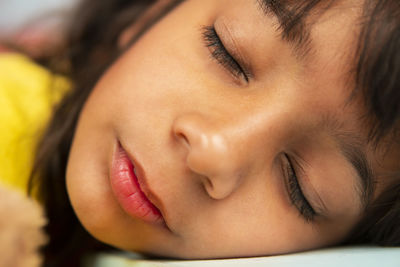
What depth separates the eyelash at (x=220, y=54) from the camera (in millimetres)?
705

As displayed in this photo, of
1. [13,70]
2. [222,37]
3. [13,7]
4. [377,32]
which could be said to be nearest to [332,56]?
[377,32]

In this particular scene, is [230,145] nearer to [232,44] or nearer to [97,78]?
[232,44]

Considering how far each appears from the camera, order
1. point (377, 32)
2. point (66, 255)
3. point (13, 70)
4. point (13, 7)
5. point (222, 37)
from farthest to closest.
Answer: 1. point (13, 7)
2. point (13, 70)
3. point (66, 255)
4. point (222, 37)
5. point (377, 32)

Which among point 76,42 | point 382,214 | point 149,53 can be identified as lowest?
point 382,214

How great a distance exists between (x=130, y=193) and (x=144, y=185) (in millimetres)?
35

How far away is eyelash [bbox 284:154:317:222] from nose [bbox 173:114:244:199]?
0.27 feet

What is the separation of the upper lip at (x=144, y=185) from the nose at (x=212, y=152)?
7 cm

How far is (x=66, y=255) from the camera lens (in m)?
0.87

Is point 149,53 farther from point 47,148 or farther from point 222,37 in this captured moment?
point 47,148

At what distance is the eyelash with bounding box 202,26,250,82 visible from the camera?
705mm

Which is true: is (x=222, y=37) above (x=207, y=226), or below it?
above

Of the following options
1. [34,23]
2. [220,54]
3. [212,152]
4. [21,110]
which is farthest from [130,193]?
[34,23]

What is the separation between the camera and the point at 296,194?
71cm

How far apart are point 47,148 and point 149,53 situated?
0.28m
